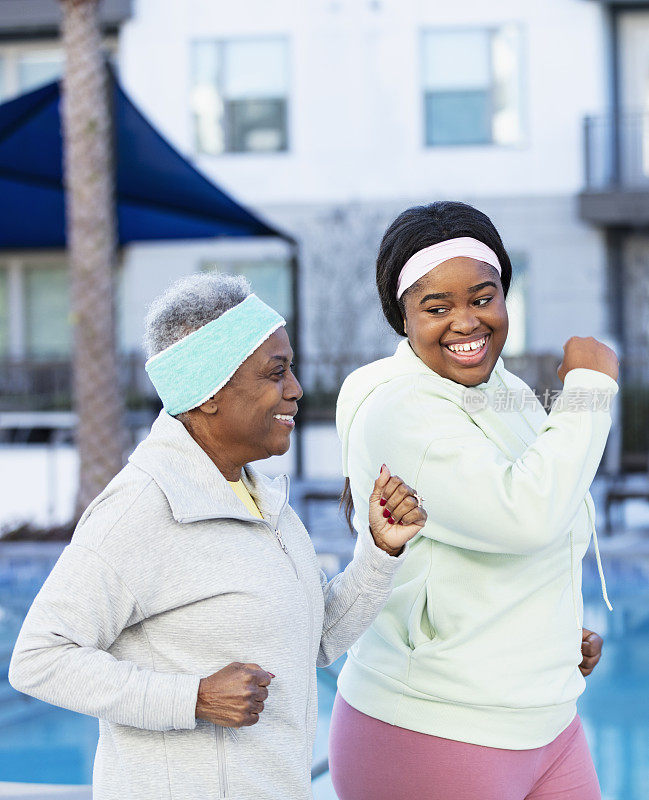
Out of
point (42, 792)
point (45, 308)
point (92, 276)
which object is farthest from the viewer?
point (45, 308)

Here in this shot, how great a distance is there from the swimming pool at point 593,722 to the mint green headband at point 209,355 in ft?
8.57

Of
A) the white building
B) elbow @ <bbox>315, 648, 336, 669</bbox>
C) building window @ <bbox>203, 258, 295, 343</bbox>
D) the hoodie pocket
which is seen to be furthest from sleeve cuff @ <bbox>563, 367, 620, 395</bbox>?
building window @ <bbox>203, 258, 295, 343</bbox>

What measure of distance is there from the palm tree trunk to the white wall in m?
7.39

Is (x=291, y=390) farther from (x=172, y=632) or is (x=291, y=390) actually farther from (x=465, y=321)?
(x=172, y=632)

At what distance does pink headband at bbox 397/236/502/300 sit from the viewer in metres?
1.99

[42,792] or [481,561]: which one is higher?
[481,561]

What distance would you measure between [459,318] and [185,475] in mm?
555

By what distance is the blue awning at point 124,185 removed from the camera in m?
8.48

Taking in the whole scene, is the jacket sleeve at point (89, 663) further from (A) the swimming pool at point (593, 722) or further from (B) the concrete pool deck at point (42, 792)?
(A) the swimming pool at point (593, 722)

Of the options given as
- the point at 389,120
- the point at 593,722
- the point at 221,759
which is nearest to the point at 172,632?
the point at 221,759

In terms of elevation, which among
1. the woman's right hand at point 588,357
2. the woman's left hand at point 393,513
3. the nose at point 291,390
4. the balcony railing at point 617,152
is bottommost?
the woman's left hand at point 393,513

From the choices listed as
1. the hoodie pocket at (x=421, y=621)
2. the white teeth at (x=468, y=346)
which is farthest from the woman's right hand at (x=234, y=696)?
the white teeth at (x=468, y=346)

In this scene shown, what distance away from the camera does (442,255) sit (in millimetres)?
1988

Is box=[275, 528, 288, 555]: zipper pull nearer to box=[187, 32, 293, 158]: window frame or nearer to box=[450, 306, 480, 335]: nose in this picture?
box=[450, 306, 480, 335]: nose
